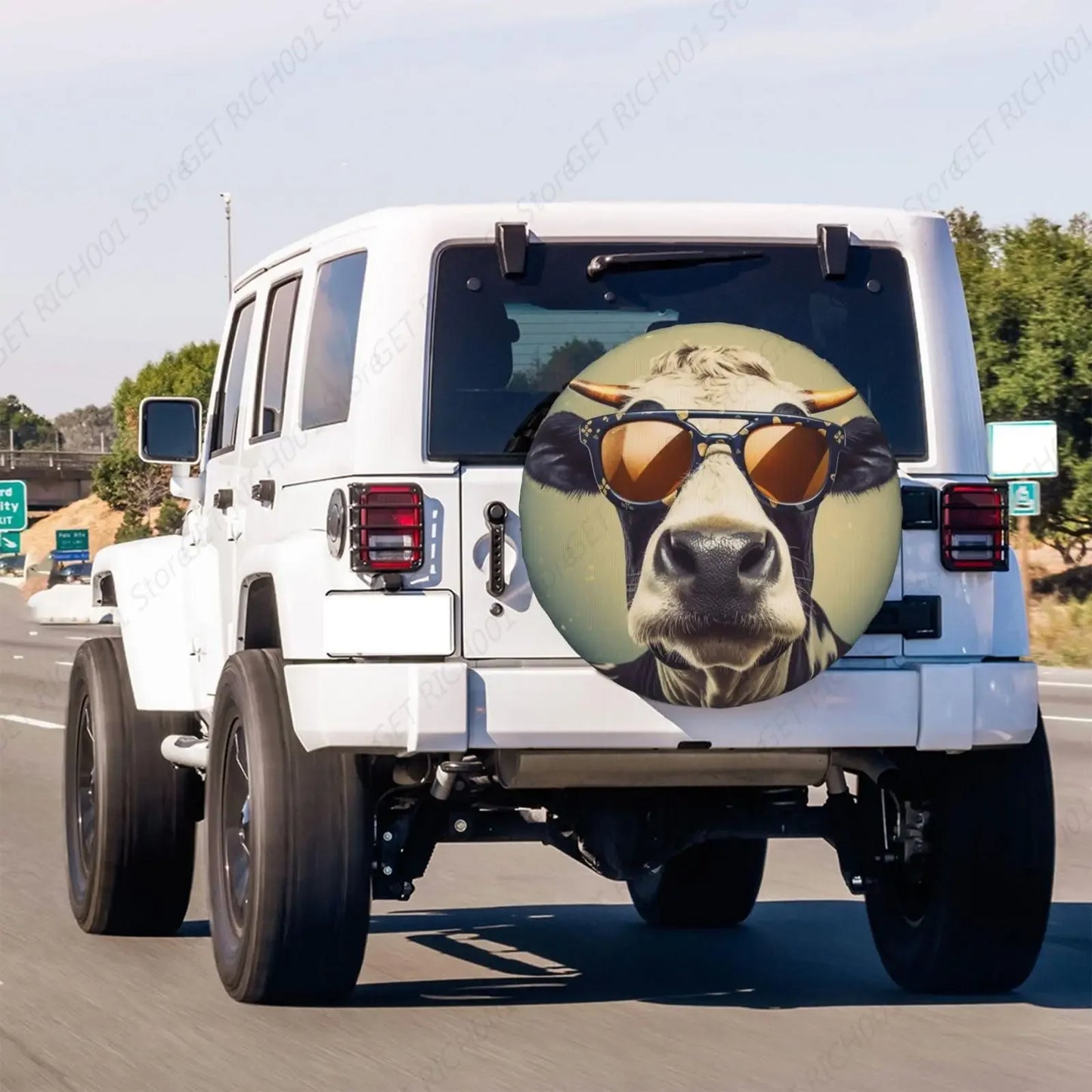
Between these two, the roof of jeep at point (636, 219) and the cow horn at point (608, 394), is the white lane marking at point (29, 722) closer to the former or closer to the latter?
the roof of jeep at point (636, 219)

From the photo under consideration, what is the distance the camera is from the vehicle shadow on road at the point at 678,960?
23.8 feet

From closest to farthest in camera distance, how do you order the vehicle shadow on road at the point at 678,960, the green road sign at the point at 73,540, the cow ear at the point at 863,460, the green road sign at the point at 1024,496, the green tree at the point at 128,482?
the cow ear at the point at 863,460
the vehicle shadow on road at the point at 678,960
the green road sign at the point at 1024,496
the green road sign at the point at 73,540
the green tree at the point at 128,482

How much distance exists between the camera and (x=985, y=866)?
693 centimetres

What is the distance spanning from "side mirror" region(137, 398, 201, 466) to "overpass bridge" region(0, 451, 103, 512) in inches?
4858

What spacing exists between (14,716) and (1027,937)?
16.2 meters

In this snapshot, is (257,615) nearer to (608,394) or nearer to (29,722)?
(608,394)

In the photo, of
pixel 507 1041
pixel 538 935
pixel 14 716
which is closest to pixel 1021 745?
pixel 507 1041

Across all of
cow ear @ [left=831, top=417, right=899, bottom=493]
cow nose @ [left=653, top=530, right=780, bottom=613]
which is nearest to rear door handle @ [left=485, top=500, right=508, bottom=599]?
cow nose @ [left=653, top=530, right=780, bottom=613]

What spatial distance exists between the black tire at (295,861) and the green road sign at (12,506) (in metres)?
50.0

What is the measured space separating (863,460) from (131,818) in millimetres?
Result: 3417

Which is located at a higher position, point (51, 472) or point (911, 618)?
point (51, 472)

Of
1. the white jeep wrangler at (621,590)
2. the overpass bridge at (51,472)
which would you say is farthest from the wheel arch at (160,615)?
the overpass bridge at (51,472)

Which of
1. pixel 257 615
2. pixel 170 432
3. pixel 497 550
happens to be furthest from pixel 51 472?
pixel 497 550

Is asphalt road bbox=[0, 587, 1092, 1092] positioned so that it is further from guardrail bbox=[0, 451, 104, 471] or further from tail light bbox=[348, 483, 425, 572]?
guardrail bbox=[0, 451, 104, 471]
